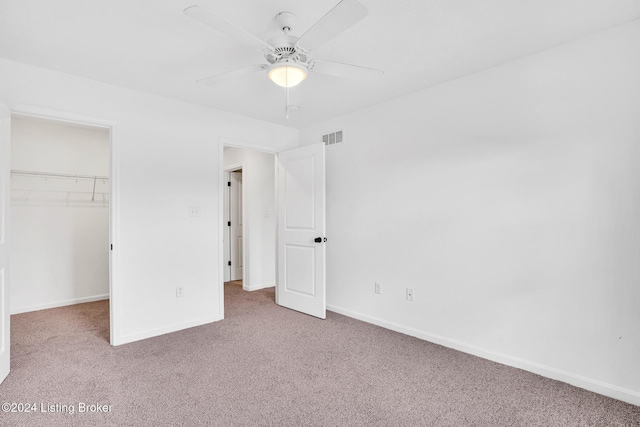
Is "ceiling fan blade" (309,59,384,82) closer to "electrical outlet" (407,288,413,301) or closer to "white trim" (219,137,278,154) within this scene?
"white trim" (219,137,278,154)

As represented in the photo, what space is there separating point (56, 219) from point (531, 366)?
537 centimetres

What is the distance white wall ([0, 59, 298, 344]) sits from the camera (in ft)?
8.67

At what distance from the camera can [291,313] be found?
12.4 ft

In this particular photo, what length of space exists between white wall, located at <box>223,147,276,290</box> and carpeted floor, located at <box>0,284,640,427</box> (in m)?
1.87

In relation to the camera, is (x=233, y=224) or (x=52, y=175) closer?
(x=52, y=175)

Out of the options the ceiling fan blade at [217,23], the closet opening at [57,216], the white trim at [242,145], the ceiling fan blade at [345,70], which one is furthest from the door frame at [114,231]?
the ceiling fan blade at [345,70]

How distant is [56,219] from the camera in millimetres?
4137

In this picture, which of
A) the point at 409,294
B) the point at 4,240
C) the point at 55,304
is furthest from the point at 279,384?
the point at 55,304

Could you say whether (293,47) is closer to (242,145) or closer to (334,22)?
(334,22)

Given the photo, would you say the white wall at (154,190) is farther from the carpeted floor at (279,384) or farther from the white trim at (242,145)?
the carpeted floor at (279,384)

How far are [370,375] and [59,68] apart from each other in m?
3.36

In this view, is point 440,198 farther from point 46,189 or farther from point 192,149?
point 46,189

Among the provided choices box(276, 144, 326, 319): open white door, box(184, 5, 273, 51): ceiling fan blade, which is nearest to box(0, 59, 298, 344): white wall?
box(276, 144, 326, 319): open white door

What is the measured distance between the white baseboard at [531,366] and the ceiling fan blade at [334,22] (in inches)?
101
